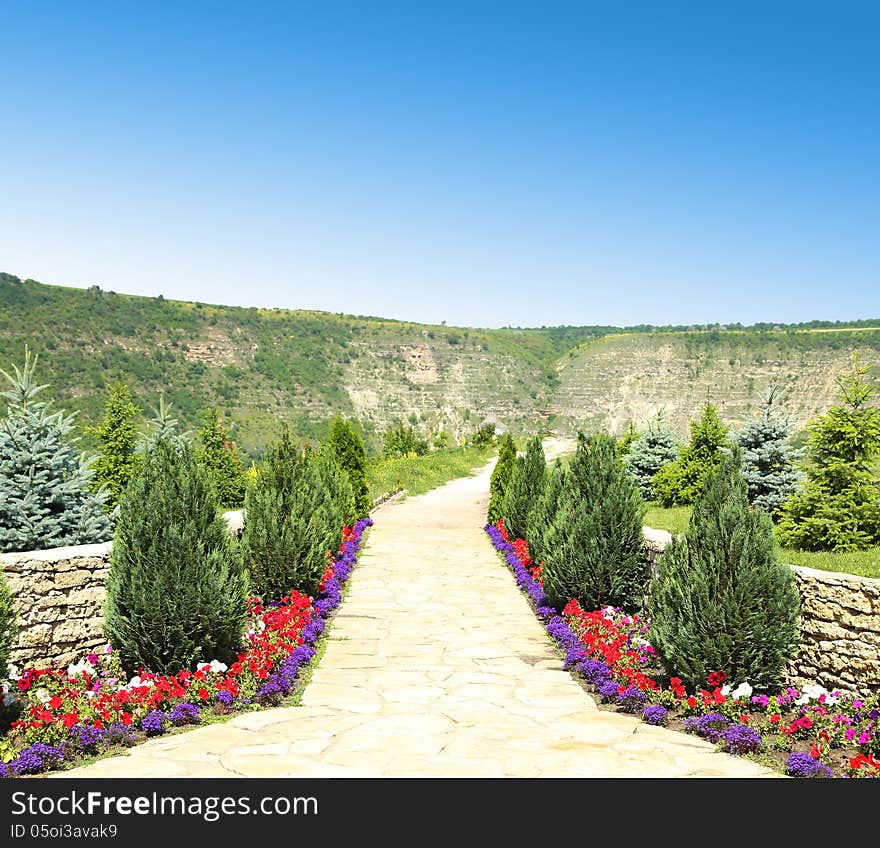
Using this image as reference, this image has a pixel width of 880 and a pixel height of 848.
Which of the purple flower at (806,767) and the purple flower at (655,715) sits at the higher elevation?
the purple flower at (806,767)

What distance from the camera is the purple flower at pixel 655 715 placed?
5.50 meters

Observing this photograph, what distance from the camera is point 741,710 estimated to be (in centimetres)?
546

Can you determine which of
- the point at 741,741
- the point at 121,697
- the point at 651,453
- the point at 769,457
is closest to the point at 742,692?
the point at 741,741

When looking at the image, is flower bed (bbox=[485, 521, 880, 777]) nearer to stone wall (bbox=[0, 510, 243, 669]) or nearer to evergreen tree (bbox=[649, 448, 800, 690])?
evergreen tree (bbox=[649, 448, 800, 690])

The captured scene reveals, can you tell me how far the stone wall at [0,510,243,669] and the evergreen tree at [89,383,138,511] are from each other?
6.60m

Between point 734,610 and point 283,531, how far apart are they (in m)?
5.20

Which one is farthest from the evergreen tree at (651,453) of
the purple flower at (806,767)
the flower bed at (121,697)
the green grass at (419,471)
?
the purple flower at (806,767)

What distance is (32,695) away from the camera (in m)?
5.58

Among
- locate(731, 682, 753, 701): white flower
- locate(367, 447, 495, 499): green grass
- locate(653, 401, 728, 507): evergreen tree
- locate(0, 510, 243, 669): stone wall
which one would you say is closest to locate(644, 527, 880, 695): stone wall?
locate(731, 682, 753, 701): white flower

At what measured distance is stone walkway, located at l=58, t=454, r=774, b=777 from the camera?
443 centimetres

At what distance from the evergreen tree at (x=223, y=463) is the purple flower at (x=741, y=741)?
41.0 ft

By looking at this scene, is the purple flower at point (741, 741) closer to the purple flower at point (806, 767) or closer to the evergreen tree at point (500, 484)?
the purple flower at point (806, 767)

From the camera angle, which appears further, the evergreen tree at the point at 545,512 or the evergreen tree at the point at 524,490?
the evergreen tree at the point at 524,490
